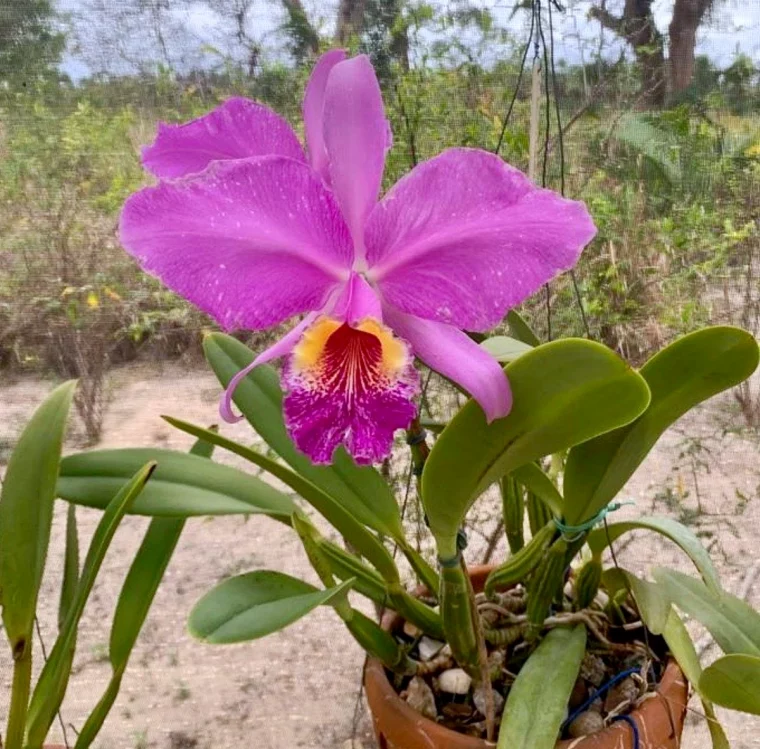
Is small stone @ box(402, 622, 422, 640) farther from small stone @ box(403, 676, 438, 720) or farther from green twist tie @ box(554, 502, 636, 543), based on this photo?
green twist tie @ box(554, 502, 636, 543)

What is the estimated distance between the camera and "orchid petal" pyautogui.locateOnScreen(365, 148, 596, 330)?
0.48 meters

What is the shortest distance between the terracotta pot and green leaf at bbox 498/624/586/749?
0.01m

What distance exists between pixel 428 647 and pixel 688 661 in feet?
0.87

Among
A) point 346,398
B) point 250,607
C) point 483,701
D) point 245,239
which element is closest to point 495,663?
point 483,701

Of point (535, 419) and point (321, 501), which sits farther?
point (321, 501)

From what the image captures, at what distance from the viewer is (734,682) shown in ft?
2.03

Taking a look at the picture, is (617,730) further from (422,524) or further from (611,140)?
(611,140)

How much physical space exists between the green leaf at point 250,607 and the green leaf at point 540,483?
0.61 feet

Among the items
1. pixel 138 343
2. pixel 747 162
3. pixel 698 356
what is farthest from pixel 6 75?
pixel 747 162

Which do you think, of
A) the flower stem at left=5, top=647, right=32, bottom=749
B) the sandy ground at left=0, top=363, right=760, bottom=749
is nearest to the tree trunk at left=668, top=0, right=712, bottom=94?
the sandy ground at left=0, top=363, right=760, bottom=749

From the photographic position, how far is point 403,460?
122 cm

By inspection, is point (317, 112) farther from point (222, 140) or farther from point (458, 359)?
point (458, 359)

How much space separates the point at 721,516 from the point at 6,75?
1.17m

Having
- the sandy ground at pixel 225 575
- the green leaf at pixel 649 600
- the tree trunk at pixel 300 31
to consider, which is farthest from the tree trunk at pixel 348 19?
the green leaf at pixel 649 600
